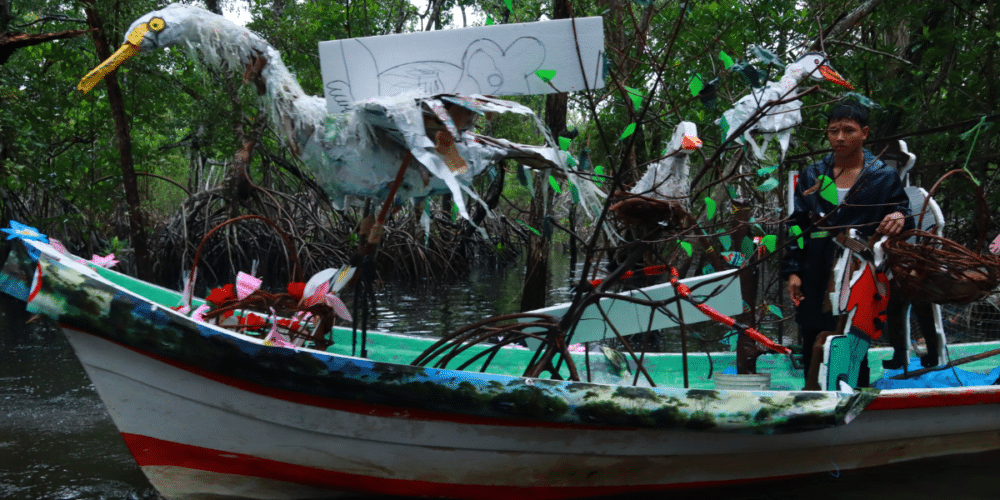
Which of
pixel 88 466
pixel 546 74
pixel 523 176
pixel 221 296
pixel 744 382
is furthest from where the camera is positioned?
pixel 744 382

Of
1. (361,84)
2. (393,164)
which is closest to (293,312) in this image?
(393,164)

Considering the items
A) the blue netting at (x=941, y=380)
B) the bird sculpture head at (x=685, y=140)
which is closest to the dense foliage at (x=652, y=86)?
the bird sculpture head at (x=685, y=140)

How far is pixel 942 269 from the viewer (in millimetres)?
2629

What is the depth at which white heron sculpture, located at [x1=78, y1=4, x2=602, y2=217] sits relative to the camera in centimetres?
220

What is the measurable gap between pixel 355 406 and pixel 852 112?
2275 mm

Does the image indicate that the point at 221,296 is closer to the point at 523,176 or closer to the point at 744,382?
the point at 523,176

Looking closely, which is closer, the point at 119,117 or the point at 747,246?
the point at 747,246

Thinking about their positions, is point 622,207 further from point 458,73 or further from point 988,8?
point 988,8

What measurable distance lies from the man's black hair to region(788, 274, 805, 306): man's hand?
70cm

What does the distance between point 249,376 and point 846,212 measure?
2475mm

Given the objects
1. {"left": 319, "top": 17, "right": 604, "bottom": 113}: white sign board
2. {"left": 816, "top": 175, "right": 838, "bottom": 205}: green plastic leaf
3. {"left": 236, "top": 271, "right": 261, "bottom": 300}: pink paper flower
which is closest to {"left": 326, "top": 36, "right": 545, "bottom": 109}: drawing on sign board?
{"left": 319, "top": 17, "right": 604, "bottom": 113}: white sign board

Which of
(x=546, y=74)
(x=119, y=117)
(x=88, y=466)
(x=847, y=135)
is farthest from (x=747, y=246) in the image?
(x=119, y=117)

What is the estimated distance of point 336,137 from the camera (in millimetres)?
2287

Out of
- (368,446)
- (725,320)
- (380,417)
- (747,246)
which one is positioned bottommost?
(368,446)
